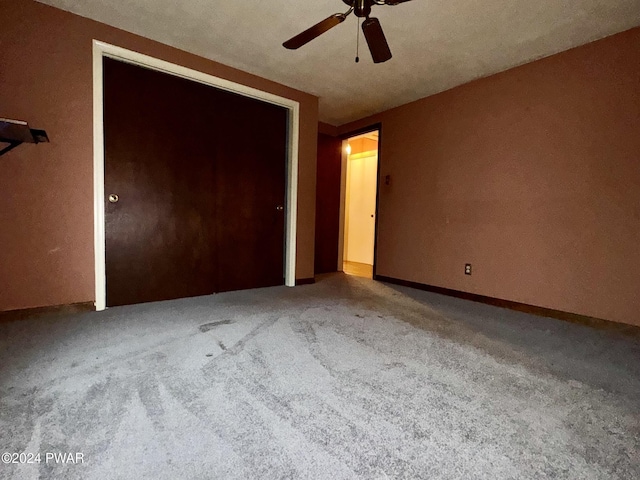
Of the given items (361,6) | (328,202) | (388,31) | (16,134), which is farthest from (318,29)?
(328,202)

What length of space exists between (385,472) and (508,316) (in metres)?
2.31

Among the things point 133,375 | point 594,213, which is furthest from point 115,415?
point 594,213

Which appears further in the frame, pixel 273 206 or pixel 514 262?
pixel 273 206

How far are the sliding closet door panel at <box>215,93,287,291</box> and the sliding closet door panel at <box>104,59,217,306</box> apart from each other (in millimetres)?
149

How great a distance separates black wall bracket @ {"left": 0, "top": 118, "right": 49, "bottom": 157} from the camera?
68.4 inches

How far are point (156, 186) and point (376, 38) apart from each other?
7.26 ft

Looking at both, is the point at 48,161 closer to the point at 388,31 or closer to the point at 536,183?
the point at 388,31

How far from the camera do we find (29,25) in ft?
7.13

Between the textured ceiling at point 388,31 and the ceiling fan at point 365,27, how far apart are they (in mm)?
367

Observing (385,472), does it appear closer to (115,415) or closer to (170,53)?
(115,415)

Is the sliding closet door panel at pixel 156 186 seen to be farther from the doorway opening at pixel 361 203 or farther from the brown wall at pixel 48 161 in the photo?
the doorway opening at pixel 361 203

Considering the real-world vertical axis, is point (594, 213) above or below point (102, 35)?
below

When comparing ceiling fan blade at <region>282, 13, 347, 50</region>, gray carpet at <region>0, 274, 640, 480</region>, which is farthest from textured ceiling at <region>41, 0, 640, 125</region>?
gray carpet at <region>0, 274, 640, 480</region>

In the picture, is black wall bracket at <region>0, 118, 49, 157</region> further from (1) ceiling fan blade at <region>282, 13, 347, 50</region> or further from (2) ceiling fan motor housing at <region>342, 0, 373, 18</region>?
(2) ceiling fan motor housing at <region>342, 0, 373, 18</region>
